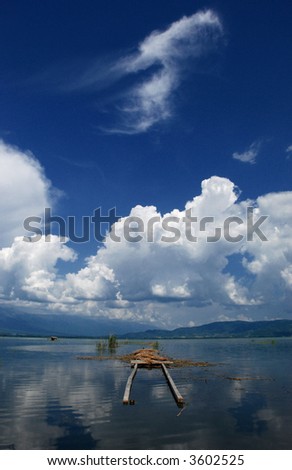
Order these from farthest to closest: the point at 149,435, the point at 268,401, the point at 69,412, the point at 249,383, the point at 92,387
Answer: the point at 249,383
the point at 92,387
the point at 268,401
the point at 69,412
the point at 149,435

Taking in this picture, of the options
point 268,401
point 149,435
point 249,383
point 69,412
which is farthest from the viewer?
point 249,383

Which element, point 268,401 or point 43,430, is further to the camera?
point 268,401

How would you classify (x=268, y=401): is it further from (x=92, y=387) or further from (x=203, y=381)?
(x=92, y=387)

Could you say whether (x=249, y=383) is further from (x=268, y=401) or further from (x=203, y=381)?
(x=268, y=401)

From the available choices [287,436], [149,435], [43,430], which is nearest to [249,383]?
[287,436]
